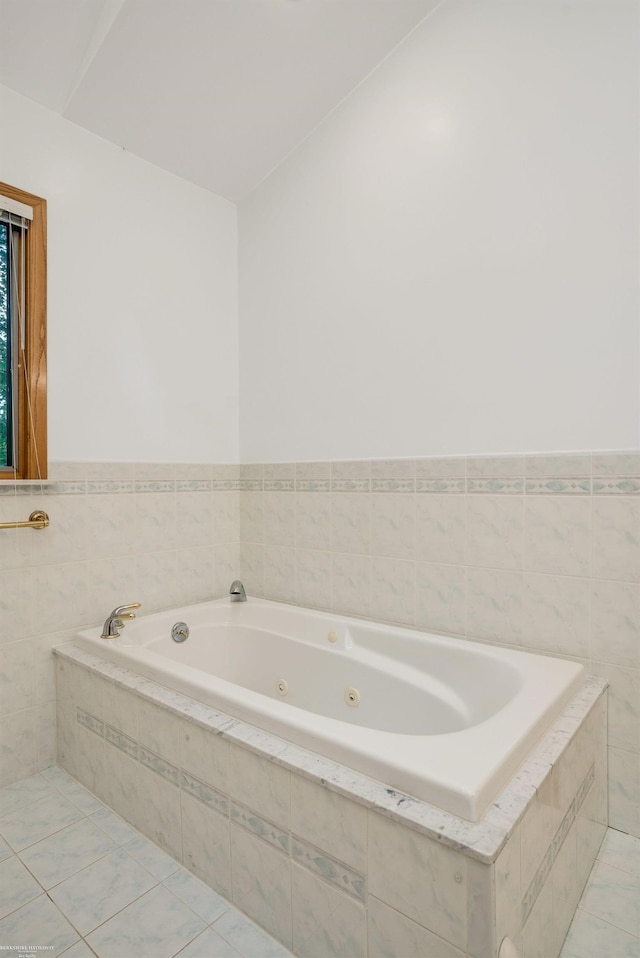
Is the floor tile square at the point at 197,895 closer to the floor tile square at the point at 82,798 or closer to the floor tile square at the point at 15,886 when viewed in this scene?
the floor tile square at the point at 15,886

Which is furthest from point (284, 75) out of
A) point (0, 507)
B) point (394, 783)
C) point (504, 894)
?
point (504, 894)

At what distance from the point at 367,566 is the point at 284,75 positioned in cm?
197

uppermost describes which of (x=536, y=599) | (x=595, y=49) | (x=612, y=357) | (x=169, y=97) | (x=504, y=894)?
(x=169, y=97)

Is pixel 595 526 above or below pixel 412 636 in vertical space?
above

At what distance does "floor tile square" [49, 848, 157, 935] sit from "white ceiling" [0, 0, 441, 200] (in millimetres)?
2632

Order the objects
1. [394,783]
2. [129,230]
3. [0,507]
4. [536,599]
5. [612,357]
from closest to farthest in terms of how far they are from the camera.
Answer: [394,783]
[612,357]
[536,599]
[0,507]
[129,230]

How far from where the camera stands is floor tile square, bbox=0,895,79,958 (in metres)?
1.18

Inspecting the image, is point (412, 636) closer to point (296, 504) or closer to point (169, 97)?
point (296, 504)

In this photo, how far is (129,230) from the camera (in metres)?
2.21

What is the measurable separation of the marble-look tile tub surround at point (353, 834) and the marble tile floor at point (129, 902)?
40 millimetres

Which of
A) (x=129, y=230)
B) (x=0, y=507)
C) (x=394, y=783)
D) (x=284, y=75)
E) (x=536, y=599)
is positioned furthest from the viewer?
(x=129, y=230)

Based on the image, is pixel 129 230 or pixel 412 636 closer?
pixel 412 636

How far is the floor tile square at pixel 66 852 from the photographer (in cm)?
140

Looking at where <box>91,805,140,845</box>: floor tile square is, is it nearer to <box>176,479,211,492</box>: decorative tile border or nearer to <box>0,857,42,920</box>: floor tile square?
<box>0,857,42,920</box>: floor tile square
